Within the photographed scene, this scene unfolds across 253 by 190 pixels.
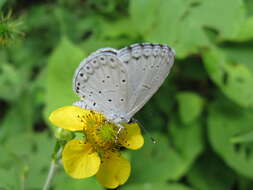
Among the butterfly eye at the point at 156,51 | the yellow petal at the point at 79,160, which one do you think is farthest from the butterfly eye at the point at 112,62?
the yellow petal at the point at 79,160

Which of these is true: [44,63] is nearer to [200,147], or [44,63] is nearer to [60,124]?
[200,147]

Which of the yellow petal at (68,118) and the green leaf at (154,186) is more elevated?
the yellow petal at (68,118)

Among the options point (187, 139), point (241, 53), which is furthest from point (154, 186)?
point (241, 53)

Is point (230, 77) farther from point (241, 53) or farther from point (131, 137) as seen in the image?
point (131, 137)

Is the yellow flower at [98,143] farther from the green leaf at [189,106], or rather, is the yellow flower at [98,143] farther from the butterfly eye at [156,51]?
the green leaf at [189,106]

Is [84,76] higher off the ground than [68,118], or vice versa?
[84,76]

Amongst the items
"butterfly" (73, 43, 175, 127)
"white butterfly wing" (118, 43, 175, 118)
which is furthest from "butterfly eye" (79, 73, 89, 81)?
"white butterfly wing" (118, 43, 175, 118)
